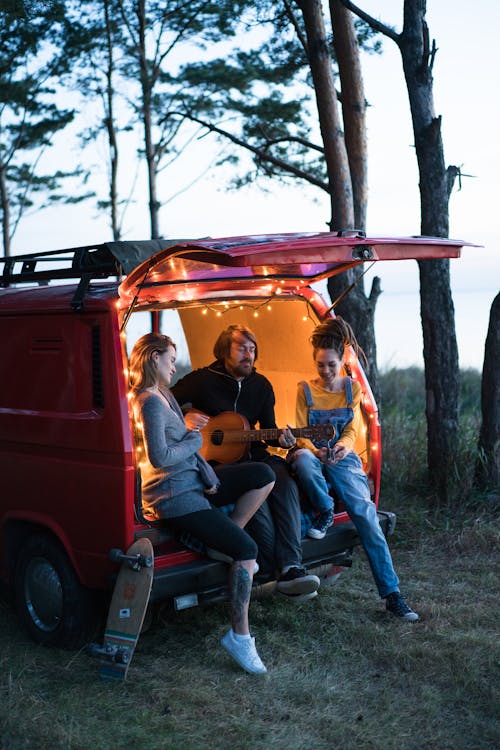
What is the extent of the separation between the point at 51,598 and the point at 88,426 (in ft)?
3.52

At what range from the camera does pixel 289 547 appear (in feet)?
17.5

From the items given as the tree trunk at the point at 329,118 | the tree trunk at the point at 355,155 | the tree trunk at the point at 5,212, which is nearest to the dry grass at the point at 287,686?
the tree trunk at the point at 355,155

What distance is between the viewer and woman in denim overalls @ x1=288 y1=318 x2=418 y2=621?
566 centimetres

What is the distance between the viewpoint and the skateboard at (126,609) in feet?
15.3

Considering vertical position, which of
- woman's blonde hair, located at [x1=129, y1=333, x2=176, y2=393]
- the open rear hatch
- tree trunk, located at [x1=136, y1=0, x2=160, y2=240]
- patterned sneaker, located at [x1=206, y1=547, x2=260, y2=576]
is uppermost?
tree trunk, located at [x1=136, y1=0, x2=160, y2=240]

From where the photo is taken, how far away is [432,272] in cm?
857

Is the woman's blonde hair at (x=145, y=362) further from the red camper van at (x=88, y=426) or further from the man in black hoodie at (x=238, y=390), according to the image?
the man in black hoodie at (x=238, y=390)

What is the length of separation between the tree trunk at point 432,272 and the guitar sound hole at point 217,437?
2.98 meters

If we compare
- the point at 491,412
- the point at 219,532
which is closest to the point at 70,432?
the point at 219,532

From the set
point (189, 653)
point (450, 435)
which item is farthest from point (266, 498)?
point (450, 435)

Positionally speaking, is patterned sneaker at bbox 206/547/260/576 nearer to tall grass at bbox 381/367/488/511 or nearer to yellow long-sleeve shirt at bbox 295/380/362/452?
yellow long-sleeve shirt at bbox 295/380/362/452

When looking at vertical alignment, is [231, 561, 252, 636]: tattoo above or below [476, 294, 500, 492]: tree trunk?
below

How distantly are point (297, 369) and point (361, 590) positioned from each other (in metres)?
1.60

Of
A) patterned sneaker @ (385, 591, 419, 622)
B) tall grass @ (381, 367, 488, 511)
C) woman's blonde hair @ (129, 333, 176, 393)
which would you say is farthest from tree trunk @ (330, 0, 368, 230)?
woman's blonde hair @ (129, 333, 176, 393)
